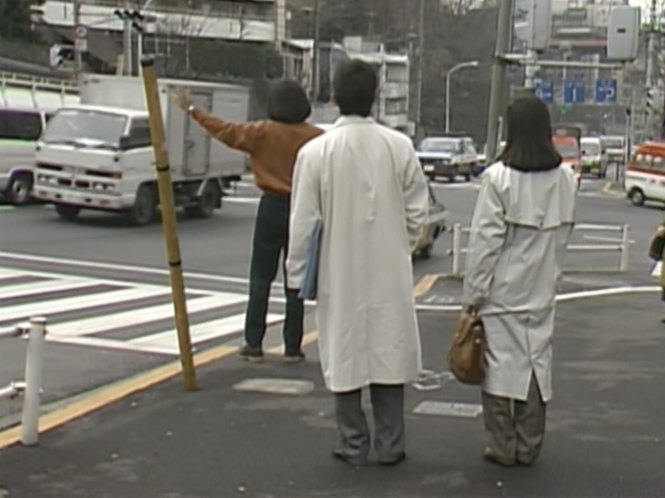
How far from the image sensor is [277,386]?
26.7 ft

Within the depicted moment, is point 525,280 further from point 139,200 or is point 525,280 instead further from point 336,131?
point 139,200

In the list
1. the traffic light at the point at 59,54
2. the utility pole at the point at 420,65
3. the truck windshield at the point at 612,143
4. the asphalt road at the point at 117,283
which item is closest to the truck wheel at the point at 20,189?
the asphalt road at the point at 117,283

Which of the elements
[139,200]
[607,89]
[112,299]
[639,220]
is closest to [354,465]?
[112,299]

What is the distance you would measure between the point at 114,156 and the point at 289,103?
1414 centimetres

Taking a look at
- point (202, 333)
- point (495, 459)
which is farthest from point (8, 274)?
point (495, 459)

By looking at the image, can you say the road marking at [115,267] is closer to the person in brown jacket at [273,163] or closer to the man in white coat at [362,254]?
the person in brown jacket at [273,163]

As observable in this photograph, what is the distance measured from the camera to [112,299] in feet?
43.6

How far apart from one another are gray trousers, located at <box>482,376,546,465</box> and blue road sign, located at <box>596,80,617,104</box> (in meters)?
35.1

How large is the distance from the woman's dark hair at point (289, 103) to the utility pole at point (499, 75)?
711cm

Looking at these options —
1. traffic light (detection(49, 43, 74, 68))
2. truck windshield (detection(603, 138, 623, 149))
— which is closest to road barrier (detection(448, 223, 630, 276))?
traffic light (detection(49, 43, 74, 68))

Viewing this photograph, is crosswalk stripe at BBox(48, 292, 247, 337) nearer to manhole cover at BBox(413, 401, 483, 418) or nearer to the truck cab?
manhole cover at BBox(413, 401, 483, 418)

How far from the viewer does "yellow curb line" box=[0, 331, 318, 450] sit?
691 cm

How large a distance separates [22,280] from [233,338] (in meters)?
4.70

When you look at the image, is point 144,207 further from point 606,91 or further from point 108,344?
point 606,91
